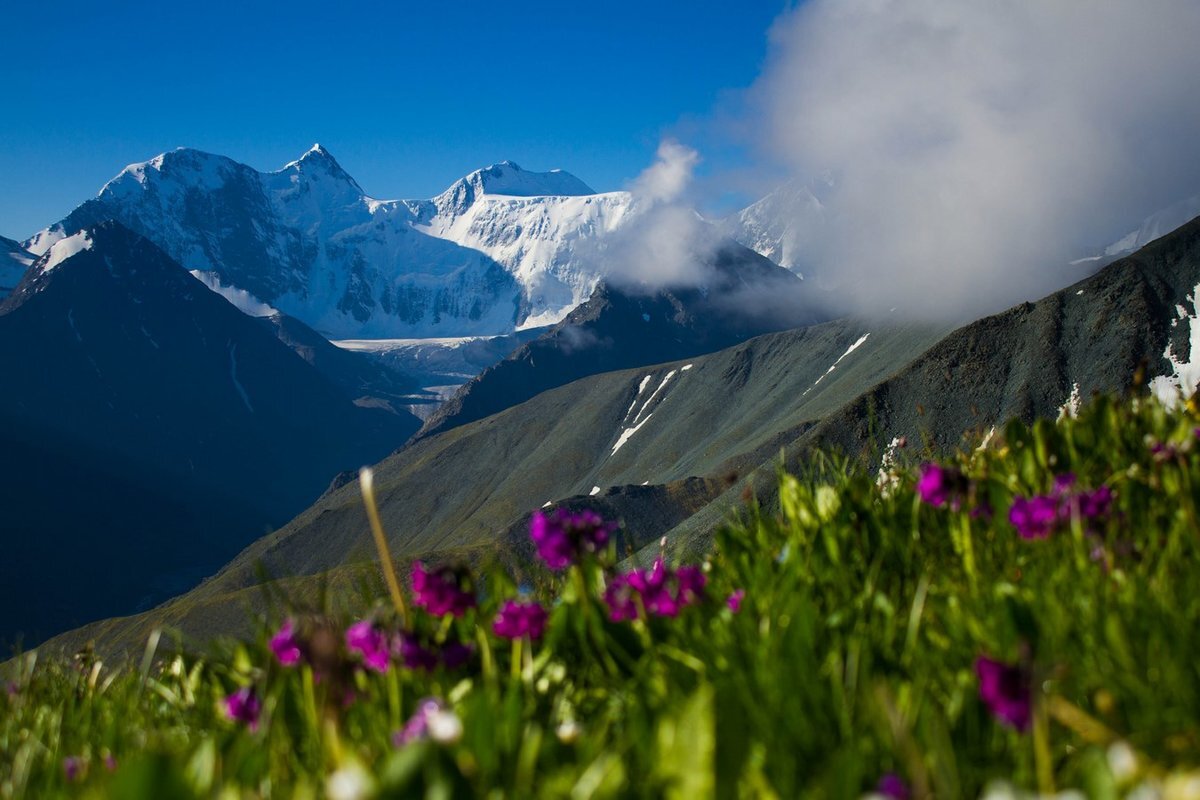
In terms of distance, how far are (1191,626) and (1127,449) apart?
2.72 metres

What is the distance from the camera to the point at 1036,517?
3.96 meters

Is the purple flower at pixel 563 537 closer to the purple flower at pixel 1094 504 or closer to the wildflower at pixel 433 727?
the wildflower at pixel 433 727

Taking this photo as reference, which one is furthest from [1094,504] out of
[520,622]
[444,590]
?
[444,590]

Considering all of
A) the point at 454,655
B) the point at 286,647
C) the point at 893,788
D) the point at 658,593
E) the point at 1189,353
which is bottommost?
the point at 1189,353

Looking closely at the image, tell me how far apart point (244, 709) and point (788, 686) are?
2044 mm

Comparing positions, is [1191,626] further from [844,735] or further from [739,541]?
[739,541]

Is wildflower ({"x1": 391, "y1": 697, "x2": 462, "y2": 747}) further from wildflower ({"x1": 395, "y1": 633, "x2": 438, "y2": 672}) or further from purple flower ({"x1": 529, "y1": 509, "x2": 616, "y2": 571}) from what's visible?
purple flower ({"x1": 529, "y1": 509, "x2": 616, "y2": 571})

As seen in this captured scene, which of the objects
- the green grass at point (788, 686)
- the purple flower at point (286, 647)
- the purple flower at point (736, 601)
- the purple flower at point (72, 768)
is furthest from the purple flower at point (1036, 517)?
the purple flower at point (72, 768)

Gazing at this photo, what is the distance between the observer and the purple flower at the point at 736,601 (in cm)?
390

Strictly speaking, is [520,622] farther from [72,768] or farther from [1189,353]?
[1189,353]

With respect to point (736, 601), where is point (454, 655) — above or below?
above

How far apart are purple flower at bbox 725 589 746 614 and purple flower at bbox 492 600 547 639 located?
799 millimetres

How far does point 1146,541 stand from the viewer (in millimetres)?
3975

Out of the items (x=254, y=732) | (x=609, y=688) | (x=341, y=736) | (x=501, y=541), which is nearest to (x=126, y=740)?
(x=254, y=732)
